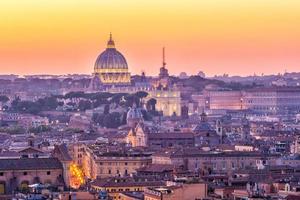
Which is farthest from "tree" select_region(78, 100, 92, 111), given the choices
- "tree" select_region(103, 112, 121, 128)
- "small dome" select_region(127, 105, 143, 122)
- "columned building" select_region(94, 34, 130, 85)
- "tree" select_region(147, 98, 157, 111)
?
"columned building" select_region(94, 34, 130, 85)

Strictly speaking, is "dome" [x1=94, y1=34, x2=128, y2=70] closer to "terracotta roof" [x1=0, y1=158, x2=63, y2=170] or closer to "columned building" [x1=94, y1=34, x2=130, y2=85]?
"columned building" [x1=94, y1=34, x2=130, y2=85]

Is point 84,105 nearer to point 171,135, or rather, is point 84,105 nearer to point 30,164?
point 171,135

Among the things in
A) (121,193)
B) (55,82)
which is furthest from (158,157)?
(55,82)

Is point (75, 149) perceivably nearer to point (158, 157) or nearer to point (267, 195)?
point (158, 157)

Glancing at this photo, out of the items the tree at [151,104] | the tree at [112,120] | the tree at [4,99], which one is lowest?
the tree at [112,120]

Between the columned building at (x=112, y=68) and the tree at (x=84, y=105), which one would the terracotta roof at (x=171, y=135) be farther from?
the columned building at (x=112, y=68)

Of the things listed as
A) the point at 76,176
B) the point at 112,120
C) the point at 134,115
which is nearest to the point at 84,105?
the point at 112,120

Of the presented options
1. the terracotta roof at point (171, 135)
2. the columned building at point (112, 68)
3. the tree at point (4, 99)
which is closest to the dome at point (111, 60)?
the columned building at point (112, 68)
